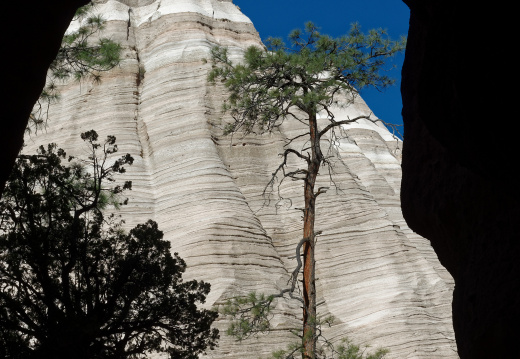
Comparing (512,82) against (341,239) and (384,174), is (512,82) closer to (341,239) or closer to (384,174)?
(341,239)

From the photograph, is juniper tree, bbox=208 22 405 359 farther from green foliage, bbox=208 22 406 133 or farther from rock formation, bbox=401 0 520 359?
rock formation, bbox=401 0 520 359

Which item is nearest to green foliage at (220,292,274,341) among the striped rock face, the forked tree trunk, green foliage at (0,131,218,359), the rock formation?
the forked tree trunk

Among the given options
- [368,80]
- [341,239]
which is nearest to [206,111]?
[341,239]

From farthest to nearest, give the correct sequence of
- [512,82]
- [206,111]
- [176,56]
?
1. [176,56]
2. [206,111]
3. [512,82]

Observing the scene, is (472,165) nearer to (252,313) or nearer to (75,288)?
(75,288)

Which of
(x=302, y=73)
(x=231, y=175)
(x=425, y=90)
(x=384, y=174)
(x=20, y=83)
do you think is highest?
(x=384, y=174)

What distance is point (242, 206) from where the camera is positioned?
22.8 meters

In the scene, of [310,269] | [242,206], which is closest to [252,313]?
[310,269]

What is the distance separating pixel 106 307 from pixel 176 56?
21.7m

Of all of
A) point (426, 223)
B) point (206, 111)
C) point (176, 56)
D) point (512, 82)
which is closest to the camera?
point (512, 82)

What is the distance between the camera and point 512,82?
4.23 meters

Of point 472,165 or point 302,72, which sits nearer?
point 472,165

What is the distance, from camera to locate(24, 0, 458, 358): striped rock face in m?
19.9

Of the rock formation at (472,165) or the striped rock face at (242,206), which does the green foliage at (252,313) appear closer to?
the striped rock face at (242,206)
